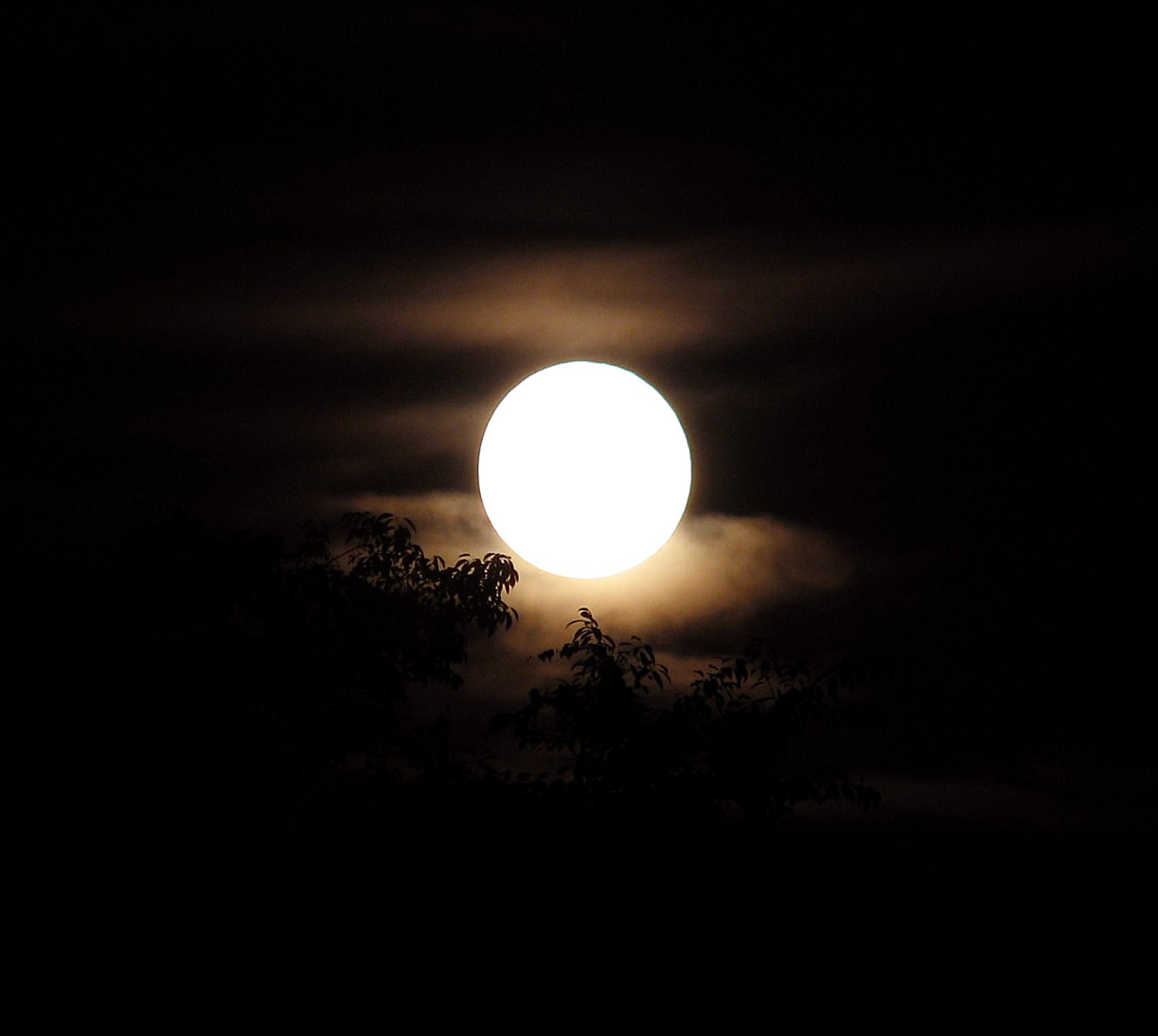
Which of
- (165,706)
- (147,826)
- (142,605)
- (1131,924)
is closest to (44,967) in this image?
(147,826)

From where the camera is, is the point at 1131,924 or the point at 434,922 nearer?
the point at 434,922

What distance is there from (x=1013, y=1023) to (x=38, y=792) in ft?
37.2

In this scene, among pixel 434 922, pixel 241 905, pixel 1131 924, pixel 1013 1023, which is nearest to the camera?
pixel 434 922

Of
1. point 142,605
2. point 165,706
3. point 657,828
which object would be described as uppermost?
point 142,605

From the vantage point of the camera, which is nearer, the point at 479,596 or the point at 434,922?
the point at 434,922

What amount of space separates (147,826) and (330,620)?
3.33 m

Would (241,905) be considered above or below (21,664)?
below

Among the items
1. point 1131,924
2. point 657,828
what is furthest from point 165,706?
point 1131,924

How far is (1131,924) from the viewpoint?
26.5 metres

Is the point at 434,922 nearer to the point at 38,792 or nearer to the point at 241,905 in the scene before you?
the point at 241,905

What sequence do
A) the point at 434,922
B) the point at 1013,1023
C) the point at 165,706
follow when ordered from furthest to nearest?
the point at 1013,1023, the point at 165,706, the point at 434,922

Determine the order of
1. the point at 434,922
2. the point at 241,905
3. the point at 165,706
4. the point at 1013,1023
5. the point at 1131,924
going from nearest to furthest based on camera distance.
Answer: the point at 434,922
the point at 241,905
the point at 165,706
the point at 1013,1023
the point at 1131,924

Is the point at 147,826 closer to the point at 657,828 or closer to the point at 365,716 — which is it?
the point at 365,716

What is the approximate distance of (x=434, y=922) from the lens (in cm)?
1361
